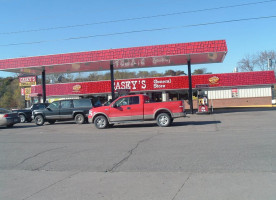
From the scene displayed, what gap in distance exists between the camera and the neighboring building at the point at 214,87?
3609 centimetres

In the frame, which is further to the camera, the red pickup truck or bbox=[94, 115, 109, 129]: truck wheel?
bbox=[94, 115, 109, 129]: truck wheel

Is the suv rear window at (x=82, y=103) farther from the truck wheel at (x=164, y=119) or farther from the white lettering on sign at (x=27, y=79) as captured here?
the white lettering on sign at (x=27, y=79)

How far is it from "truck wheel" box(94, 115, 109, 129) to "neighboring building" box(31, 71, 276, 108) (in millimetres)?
20927

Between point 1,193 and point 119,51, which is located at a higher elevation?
point 119,51

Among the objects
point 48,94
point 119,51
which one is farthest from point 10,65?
point 48,94

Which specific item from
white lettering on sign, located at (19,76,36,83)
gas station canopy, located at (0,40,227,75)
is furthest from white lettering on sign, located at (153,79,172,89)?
white lettering on sign, located at (19,76,36,83)

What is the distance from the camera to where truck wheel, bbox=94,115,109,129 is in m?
16.3

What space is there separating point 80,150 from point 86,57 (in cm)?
1485

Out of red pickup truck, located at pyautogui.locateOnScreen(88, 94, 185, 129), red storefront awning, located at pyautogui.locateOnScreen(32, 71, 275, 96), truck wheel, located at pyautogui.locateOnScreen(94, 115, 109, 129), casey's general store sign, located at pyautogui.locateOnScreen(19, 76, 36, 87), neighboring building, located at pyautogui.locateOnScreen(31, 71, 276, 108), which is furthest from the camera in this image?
casey's general store sign, located at pyautogui.locateOnScreen(19, 76, 36, 87)

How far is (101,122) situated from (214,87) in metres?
24.2

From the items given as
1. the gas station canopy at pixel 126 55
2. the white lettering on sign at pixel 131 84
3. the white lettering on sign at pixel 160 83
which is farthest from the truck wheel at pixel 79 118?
the white lettering on sign at pixel 160 83

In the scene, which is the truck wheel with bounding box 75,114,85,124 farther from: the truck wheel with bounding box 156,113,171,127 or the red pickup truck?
the truck wheel with bounding box 156,113,171,127

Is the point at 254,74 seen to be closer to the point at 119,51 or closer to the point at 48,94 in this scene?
the point at 119,51

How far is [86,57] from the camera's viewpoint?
76.7ft
